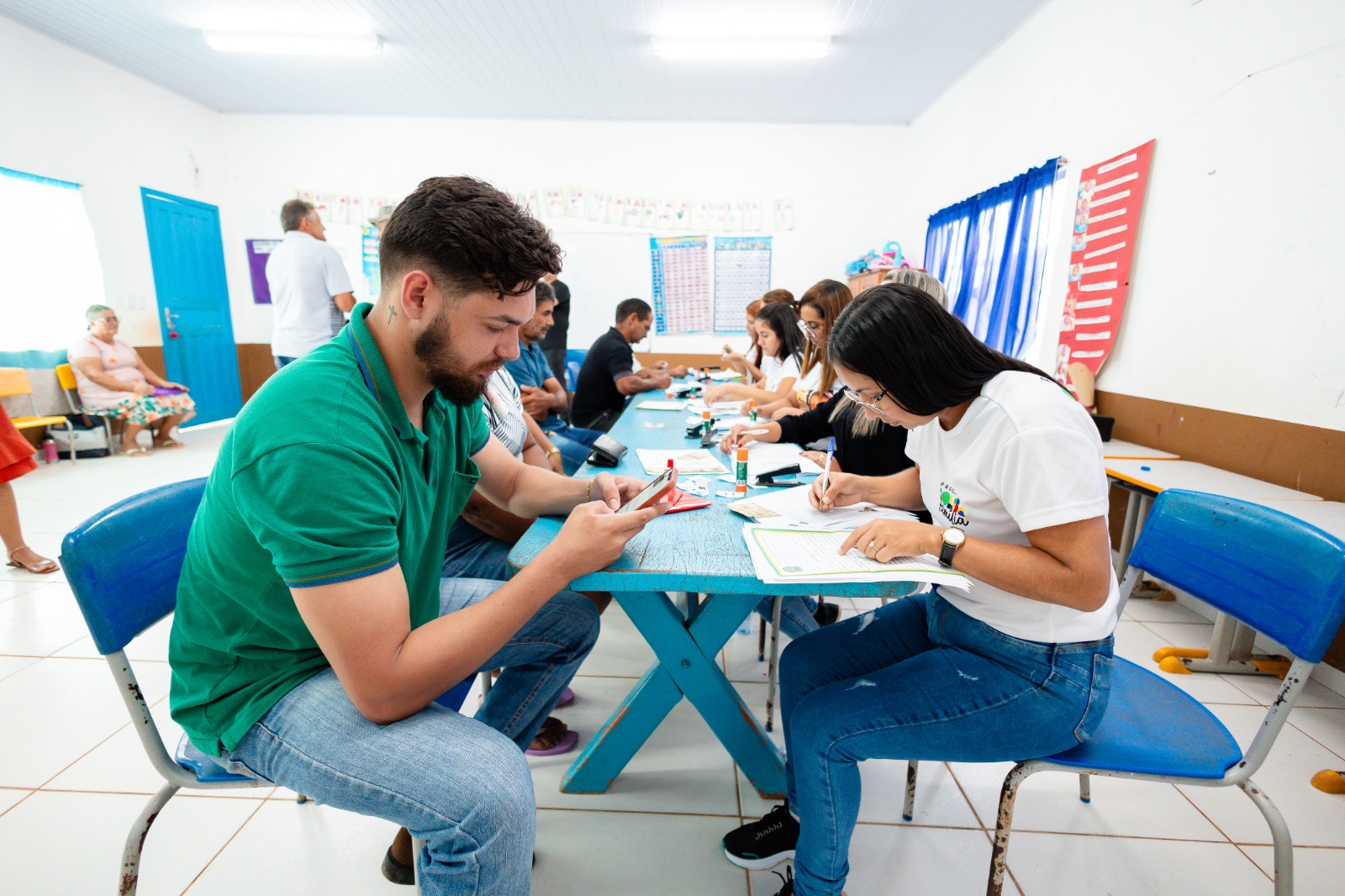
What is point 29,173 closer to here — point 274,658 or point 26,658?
point 26,658

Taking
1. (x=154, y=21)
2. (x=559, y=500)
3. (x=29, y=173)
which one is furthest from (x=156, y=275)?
(x=559, y=500)

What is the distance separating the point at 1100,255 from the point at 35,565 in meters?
5.32

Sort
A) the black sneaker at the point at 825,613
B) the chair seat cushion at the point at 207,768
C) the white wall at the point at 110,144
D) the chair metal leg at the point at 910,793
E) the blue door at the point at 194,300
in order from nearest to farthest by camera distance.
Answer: the chair seat cushion at the point at 207,768
the chair metal leg at the point at 910,793
the black sneaker at the point at 825,613
the white wall at the point at 110,144
the blue door at the point at 194,300

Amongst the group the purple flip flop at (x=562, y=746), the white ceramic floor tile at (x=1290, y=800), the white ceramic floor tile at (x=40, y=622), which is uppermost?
the white ceramic floor tile at (x=40, y=622)

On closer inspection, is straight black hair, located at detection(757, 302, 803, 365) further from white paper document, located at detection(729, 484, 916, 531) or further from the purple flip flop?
the purple flip flop

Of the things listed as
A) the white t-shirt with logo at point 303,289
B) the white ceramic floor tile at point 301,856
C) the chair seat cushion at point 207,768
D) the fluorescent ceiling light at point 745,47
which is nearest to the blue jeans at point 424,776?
the chair seat cushion at point 207,768

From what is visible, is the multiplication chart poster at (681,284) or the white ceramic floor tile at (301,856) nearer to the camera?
the white ceramic floor tile at (301,856)

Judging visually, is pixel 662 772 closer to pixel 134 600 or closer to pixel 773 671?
pixel 773 671

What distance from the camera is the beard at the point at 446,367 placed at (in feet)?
2.92

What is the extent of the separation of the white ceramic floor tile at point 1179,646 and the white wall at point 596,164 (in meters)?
4.53

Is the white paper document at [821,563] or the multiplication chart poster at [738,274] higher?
the multiplication chart poster at [738,274]

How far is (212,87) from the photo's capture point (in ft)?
17.7

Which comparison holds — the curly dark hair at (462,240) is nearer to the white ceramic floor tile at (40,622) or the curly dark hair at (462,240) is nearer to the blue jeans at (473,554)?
the blue jeans at (473,554)

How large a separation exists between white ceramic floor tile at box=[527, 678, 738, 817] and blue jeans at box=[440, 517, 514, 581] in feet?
1.71
